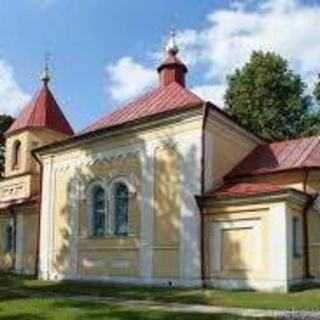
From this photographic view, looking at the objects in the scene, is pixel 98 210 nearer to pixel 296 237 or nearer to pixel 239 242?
pixel 239 242

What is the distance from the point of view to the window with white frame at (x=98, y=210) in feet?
74.4

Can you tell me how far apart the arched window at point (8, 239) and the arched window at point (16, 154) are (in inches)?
124

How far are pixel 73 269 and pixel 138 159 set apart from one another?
16.1 ft

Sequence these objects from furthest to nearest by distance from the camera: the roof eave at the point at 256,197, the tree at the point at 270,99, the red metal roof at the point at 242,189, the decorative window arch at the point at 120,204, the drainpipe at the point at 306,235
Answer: the tree at the point at 270,99 → the decorative window arch at the point at 120,204 → the drainpipe at the point at 306,235 → the red metal roof at the point at 242,189 → the roof eave at the point at 256,197

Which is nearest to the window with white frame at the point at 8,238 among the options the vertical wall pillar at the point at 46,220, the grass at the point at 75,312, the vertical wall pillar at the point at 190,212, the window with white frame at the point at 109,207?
the vertical wall pillar at the point at 46,220

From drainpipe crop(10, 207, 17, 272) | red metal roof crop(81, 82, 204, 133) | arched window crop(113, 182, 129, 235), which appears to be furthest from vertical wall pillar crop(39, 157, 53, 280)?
arched window crop(113, 182, 129, 235)

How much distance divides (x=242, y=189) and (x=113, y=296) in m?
5.11

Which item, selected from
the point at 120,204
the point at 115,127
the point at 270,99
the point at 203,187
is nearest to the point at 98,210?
the point at 120,204

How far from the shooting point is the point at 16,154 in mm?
30625

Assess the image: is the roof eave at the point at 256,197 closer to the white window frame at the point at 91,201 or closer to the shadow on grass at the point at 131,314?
the white window frame at the point at 91,201

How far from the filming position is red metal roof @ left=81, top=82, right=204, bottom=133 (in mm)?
22953

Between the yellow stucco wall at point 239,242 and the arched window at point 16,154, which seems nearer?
the yellow stucco wall at point 239,242

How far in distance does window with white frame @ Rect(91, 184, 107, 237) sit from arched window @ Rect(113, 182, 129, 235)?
54 cm

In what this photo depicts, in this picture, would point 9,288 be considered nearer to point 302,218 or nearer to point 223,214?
point 223,214
